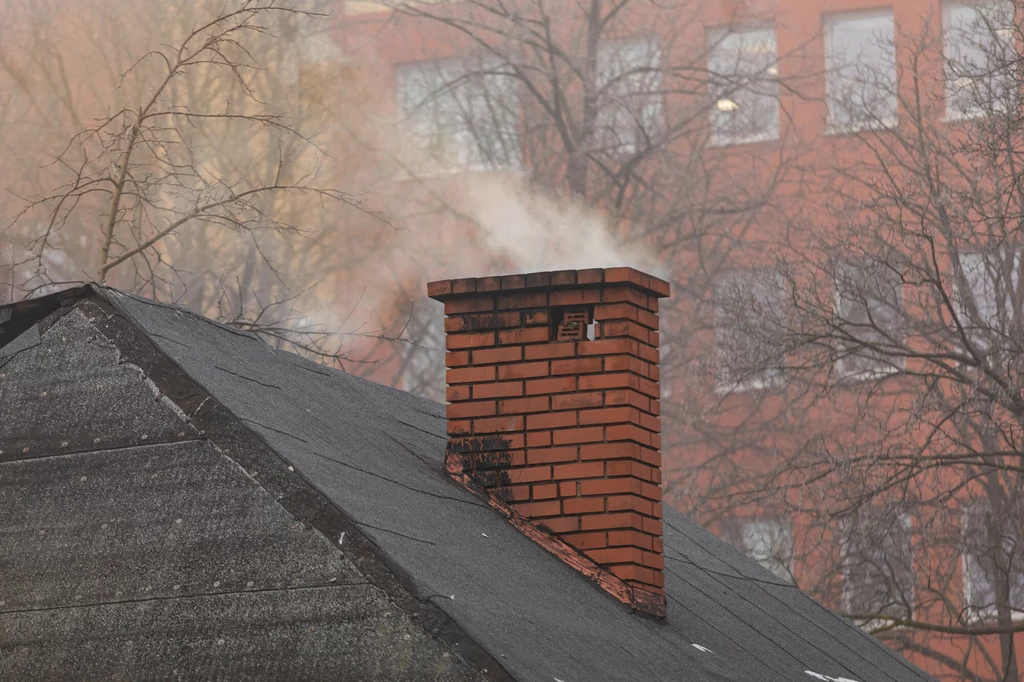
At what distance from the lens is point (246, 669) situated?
5.46 m

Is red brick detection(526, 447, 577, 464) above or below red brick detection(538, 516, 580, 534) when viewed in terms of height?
above

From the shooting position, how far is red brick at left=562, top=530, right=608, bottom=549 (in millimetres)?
7645

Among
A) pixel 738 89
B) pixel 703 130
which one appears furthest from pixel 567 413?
pixel 703 130

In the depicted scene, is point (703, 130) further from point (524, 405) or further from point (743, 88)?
point (524, 405)

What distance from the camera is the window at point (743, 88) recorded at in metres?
29.6

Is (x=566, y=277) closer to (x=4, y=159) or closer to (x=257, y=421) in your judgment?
(x=257, y=421)

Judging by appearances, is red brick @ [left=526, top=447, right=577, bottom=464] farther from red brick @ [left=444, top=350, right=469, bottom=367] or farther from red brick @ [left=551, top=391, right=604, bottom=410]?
red brick @ [left=444, top=350, right=469, bottom=367]

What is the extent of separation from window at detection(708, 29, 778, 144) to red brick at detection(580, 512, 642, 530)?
855 inches

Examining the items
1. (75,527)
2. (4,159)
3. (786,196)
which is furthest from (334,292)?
(75,527)

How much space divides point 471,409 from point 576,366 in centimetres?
52

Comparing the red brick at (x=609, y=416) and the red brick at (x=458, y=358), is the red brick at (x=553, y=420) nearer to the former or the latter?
the red brick at (x=609, y=416)

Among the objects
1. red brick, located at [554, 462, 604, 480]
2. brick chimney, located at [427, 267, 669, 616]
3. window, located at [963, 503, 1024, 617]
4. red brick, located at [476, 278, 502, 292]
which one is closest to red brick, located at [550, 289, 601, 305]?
brick chimney, located at [427, 267, 669, 616]

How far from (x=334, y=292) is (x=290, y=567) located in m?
22.9

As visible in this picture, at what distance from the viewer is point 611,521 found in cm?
765
